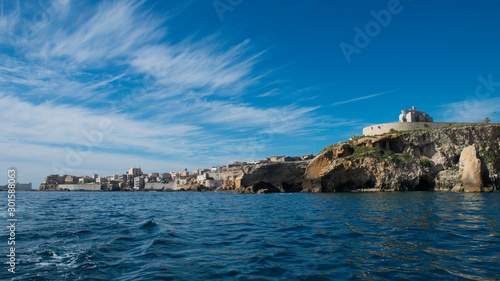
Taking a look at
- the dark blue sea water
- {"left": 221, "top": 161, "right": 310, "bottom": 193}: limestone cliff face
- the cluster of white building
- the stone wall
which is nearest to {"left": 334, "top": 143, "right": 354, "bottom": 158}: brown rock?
the stone wall

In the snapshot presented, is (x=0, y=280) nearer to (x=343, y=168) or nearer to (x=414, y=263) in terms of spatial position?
(x=414, y=263)

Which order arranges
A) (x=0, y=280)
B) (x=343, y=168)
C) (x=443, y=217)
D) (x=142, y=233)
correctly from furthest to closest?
(x=343, y=168), (x=443, y=217), (x=142, y=233), (x=0, y=280)

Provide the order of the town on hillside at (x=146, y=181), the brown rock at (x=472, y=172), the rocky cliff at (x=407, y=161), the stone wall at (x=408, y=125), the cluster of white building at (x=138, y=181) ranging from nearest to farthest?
the brown rock at (x=472, y=172) → the rocky cliff at (x=407, y=161) → the stone wall at (x=408, y=125) → the town on hillside at (x=146, y=181) → the cluster of white building at (x=138, y=181)

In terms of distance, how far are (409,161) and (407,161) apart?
0.29m

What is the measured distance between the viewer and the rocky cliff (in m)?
41.5

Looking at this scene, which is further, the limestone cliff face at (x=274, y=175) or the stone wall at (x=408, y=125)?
the limestone cliff face at (x=274, y=175)

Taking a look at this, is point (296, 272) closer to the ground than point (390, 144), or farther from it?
closer to the ground

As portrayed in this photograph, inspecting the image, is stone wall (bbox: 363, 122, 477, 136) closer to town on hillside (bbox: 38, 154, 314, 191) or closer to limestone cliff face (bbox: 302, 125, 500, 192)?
limestone cliff face (bbox: 302, 125, 500, 192)

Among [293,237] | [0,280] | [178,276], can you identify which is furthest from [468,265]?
[0,280]

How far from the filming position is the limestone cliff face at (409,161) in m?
41.7

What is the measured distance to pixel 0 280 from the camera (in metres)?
5.23

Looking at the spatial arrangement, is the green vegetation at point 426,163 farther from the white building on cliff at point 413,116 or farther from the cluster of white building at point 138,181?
the cluster of white building at point 138,181

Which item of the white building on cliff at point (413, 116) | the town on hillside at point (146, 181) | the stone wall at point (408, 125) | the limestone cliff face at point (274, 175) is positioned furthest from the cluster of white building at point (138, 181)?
the white building on cliff at point (413, 116)

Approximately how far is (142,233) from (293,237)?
555cm
